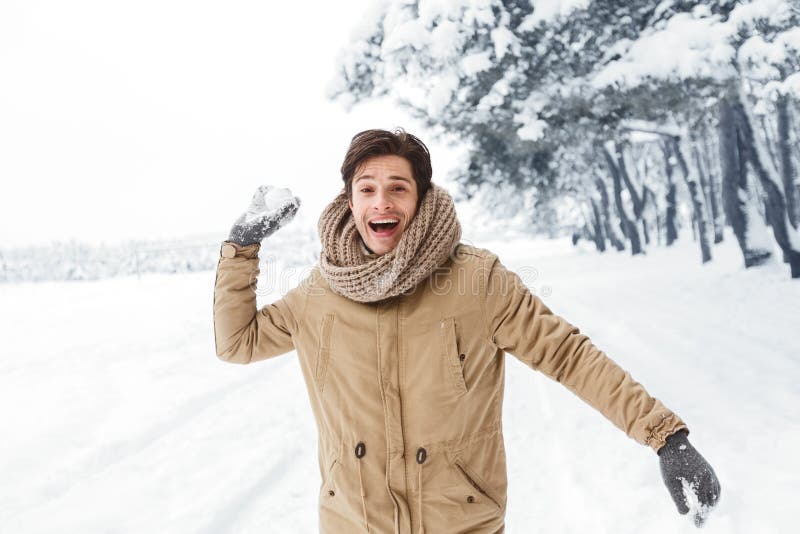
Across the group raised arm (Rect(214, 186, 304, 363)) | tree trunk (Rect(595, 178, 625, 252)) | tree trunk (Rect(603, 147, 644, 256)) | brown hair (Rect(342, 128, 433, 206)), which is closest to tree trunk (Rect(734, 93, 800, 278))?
tree trunk (Rect(603, 147, 644, 256))

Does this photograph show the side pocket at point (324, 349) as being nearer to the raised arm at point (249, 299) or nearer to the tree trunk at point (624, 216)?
the raised arm at point (249, 299)

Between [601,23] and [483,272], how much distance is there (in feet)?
17.9

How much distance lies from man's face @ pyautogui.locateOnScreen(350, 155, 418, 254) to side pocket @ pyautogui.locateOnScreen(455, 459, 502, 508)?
30.7 inches

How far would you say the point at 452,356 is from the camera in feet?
5.97

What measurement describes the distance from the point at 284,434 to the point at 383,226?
11.4 ft

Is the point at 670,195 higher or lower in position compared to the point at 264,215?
lower

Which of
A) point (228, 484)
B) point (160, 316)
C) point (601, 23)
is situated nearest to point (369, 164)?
point (228, 484)

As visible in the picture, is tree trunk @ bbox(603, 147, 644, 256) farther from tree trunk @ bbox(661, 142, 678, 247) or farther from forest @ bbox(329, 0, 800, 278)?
forest @ bbox(329, 0, 800, 278)

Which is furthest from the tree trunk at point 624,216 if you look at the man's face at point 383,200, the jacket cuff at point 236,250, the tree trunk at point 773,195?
the jacket cuff at point 236,250

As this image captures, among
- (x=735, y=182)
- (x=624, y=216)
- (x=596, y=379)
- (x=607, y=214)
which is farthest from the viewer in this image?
(x=607, y=214)

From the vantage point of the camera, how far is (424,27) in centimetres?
587

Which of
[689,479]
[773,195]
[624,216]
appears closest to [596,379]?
[689,479]

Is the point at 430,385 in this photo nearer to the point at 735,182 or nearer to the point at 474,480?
the point at 474,480

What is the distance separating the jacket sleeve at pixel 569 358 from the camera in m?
1.69
